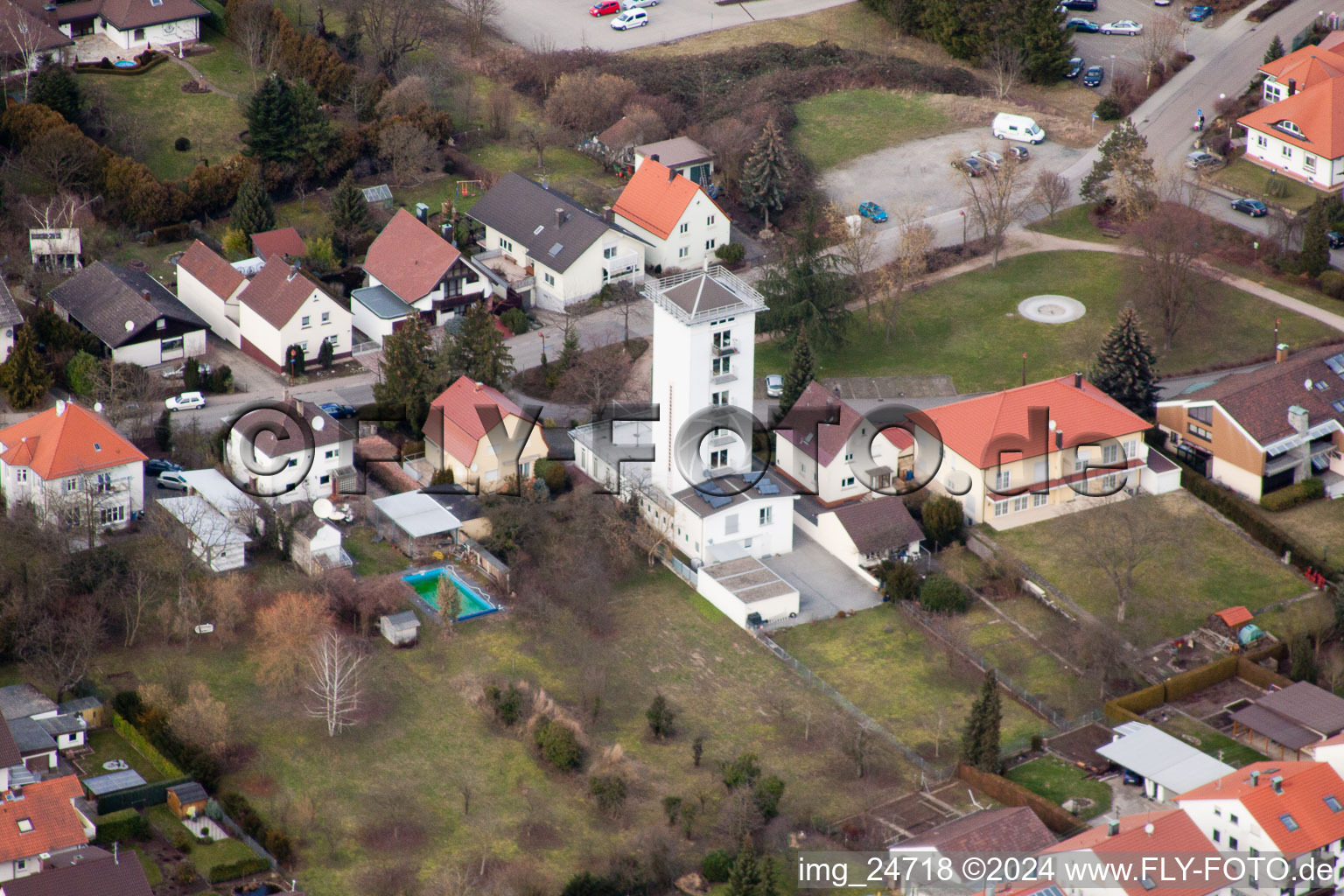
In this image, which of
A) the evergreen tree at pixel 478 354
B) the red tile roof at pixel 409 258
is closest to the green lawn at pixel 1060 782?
the evergreen tree at pixel 478 354

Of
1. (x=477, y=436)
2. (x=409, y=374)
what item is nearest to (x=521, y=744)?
(x=477, y=436)

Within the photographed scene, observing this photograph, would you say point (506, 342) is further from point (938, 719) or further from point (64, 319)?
point (938, 719)

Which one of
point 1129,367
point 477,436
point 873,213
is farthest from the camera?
point 873,213

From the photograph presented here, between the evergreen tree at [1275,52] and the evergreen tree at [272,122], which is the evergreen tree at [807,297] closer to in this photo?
the evergreen tree at [272,122]

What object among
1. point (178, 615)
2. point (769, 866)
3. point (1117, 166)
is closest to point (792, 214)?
point (1117, 166)

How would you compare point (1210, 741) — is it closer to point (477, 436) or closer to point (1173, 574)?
point (1173, 574)

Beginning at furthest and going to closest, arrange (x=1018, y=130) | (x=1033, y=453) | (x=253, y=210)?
(x=1018, y=130), (x=253, y=210), (x=1033, y=453)

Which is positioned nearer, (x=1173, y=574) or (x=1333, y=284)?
(x=1173, y=574)

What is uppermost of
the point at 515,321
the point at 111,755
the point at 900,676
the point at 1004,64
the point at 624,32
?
the point at 1004,64

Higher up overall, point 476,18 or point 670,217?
point 476,18
